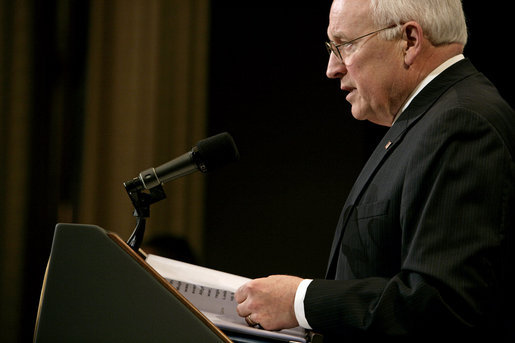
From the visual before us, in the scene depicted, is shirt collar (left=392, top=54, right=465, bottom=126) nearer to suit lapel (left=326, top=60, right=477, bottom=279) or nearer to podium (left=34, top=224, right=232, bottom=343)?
suit lapel (left=326, top=60, right=477, bottom=279)

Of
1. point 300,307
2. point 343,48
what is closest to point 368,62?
point 343,48

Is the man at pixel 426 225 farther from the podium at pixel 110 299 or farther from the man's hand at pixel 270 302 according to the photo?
the podium at pixel 110 299

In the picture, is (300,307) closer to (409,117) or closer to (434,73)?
(409,117)

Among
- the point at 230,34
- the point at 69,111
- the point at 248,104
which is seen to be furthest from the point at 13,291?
the point at 230,34

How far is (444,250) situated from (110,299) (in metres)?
0.54

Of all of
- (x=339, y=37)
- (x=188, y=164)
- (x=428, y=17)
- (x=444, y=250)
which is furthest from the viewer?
(x=339, y=37)

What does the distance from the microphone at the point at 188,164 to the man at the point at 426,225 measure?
0.26 m

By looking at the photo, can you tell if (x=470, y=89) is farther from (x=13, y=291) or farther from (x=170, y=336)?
(x=13, y=291)

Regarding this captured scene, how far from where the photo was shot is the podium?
829 mm

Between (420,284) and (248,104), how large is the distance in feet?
6.32

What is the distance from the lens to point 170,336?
32.7 inches

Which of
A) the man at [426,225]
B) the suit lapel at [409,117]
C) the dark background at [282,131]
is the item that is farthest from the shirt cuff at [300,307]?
the dark background at [282,131]

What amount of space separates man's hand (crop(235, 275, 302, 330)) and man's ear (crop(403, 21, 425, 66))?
565 mm

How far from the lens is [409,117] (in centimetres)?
123
